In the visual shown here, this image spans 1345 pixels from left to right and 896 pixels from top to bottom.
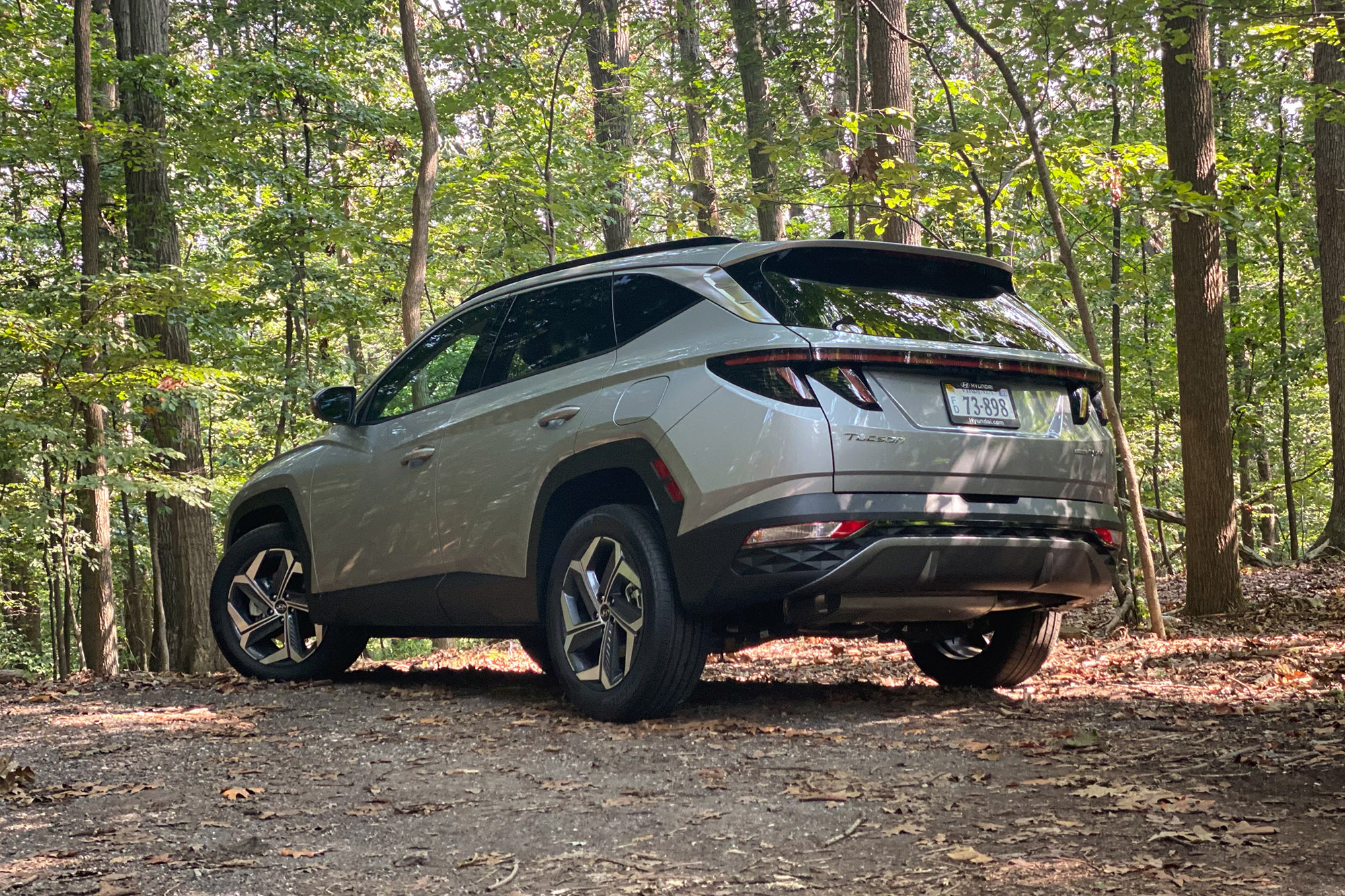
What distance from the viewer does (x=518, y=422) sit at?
5.21 m

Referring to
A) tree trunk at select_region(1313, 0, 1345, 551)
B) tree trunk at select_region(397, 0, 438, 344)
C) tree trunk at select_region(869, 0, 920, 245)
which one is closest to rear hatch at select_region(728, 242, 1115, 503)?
tree trunk at select_region(869, 0, 920, 245)

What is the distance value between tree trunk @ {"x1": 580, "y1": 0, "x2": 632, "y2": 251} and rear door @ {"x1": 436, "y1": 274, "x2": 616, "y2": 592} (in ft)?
36.4

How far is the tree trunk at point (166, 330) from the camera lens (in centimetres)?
1174

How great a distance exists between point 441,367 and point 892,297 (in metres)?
2.55

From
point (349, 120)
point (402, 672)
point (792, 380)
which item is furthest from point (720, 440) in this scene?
point (349, 120)

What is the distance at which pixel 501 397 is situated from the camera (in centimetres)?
539

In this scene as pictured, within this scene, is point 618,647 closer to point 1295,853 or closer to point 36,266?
point 1295,853

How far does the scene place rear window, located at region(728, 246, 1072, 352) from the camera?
4.35m

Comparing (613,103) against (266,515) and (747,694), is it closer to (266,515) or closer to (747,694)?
(266,515)

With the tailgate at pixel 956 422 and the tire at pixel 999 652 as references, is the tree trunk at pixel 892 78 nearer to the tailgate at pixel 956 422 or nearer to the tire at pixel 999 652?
the tire at pixel 999 652

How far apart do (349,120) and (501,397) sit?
10856mm

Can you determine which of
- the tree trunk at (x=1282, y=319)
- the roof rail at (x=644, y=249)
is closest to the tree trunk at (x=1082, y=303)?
the roof rail at (x=644, y=249)

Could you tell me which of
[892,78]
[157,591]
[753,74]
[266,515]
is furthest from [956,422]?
[157,591]

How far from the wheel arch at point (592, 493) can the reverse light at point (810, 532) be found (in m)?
0.40
